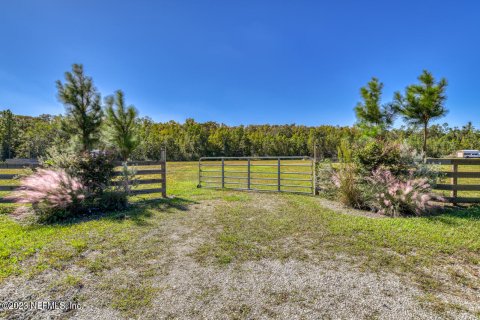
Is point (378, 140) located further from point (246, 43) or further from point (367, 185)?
point (246, 43)

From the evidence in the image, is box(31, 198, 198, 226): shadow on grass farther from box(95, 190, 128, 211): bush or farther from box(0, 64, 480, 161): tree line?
box(0, 64, 480, 161): tree line

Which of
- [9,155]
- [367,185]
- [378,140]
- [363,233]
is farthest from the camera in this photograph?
[9,155]

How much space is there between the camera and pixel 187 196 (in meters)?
8.66

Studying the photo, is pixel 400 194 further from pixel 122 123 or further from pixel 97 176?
pixel 122 123

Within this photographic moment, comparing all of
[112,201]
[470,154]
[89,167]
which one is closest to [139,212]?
[112,201]

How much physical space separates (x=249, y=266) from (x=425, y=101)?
15892 mm

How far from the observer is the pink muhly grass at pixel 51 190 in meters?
5.32

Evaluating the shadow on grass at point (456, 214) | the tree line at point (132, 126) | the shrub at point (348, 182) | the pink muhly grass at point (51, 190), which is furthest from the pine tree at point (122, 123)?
the shadow on grass at point (456, 214)

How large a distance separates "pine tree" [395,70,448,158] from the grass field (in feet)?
36.8

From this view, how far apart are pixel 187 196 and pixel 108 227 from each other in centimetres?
378

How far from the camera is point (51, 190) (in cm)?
536

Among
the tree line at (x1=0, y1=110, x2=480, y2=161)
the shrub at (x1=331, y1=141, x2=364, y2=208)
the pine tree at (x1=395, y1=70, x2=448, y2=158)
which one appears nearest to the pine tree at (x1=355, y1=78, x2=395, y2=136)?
the pine tree at (x1=395, y1=70, x2=448, y2=158)

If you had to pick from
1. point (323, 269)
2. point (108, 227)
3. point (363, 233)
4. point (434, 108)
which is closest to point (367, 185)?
point (363, 233)

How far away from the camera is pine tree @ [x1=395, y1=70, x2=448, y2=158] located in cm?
1412
